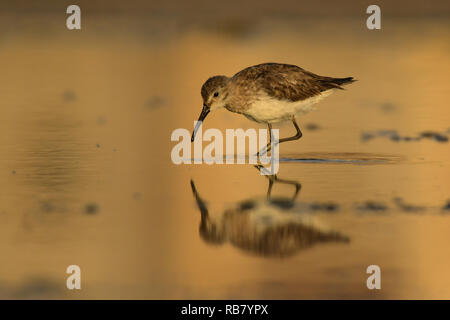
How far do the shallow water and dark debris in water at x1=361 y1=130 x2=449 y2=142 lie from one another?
10cm

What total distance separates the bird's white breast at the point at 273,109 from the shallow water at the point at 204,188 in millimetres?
377

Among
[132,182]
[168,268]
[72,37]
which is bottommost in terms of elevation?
[168,268]

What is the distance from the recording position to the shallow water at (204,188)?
5.30 meters

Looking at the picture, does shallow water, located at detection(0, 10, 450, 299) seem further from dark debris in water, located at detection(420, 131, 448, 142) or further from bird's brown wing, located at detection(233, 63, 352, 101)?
bird's brown wing, located at detection(233, 63, 352, 101)

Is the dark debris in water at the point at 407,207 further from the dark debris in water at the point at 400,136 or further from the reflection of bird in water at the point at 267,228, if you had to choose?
the dark debris in water at the point at 400,136

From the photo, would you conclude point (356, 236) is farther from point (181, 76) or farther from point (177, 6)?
point (177, 6)

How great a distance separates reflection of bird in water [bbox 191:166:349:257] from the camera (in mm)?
5863

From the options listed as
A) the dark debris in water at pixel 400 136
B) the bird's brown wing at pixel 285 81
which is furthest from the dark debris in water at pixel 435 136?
the bird's brown wing at pixel 285 81

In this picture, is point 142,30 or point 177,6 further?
point 177,6

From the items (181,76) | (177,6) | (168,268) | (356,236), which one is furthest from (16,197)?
(177,6)

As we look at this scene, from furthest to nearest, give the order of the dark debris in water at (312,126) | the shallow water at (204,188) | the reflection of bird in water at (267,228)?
the dark debris in water at (312,126)
the reflection of bird in water at (267,228)
the shallow water at (204,188)

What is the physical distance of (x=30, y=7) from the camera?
17188 millimetres

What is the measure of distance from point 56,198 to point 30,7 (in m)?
11.0

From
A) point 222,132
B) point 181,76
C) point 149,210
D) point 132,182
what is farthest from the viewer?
point 181,76
